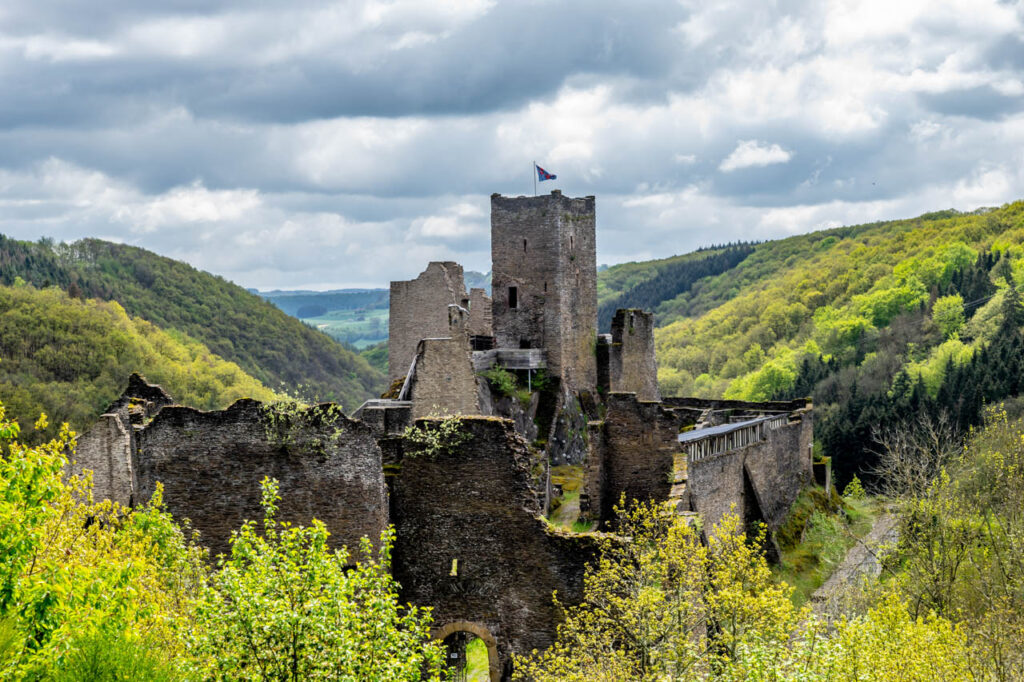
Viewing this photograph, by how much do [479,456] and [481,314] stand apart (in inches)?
919

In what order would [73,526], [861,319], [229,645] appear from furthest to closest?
[861,319]
[73,526]
[229,645]

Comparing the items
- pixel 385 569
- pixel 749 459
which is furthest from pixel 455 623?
pixel 749 459

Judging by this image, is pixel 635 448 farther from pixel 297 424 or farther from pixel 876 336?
pixel 876 336

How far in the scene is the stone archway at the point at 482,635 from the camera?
2112cm

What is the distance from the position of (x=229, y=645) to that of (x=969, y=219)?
149513 mm

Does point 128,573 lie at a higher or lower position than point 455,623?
higher

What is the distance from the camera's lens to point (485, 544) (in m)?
21.2

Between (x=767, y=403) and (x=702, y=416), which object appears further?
(x=767, y=403)

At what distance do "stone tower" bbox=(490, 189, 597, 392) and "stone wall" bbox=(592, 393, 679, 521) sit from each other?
13.4 meters

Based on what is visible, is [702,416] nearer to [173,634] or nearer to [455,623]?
[455,623]

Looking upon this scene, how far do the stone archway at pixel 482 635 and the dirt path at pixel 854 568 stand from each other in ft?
44.6

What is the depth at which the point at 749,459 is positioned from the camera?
36.2m

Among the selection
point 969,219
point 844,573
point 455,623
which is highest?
point 969,219

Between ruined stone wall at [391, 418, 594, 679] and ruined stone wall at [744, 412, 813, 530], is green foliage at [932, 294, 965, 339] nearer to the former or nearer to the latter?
ruined stone wall at [744, 412, 813, 530]
